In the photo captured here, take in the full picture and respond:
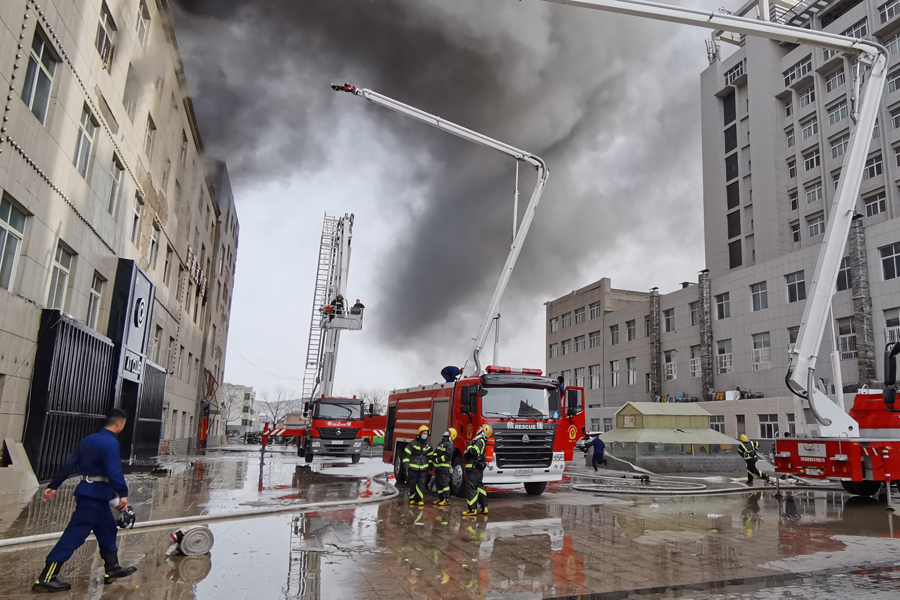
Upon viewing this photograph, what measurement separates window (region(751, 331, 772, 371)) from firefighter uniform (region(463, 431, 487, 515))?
3285 cm

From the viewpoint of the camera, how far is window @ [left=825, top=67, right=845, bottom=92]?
133ft

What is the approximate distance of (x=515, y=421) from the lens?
521 inches

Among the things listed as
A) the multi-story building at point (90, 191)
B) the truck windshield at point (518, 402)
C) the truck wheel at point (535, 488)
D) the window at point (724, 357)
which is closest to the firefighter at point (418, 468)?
the truck windshield at point (518, 402)

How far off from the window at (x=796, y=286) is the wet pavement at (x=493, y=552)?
26175 mm

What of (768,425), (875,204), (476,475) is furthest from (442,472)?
(875,204)

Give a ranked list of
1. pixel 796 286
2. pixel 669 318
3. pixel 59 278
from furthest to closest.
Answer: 1. pixel 669 318
2. pixel 796 286
3. pixel 59 278

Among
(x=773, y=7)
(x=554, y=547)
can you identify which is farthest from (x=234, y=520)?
(x=773, y=7)

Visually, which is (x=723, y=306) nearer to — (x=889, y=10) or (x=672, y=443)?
(x=889, y=10)

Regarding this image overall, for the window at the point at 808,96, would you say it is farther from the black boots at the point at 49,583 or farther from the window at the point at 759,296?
the black boots at the point at 49,583

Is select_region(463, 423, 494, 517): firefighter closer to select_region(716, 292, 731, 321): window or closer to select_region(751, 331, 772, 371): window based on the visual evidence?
select_region(751, 331, 772, 371): window

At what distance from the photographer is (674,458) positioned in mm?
23469

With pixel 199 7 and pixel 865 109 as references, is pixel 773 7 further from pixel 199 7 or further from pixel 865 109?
pixel 199 7

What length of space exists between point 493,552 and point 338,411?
1602cm

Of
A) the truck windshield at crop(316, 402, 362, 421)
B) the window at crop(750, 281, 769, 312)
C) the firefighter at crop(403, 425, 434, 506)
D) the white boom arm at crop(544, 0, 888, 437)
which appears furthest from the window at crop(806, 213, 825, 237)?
the firefighter at crop(403, 425, 434, 506)
